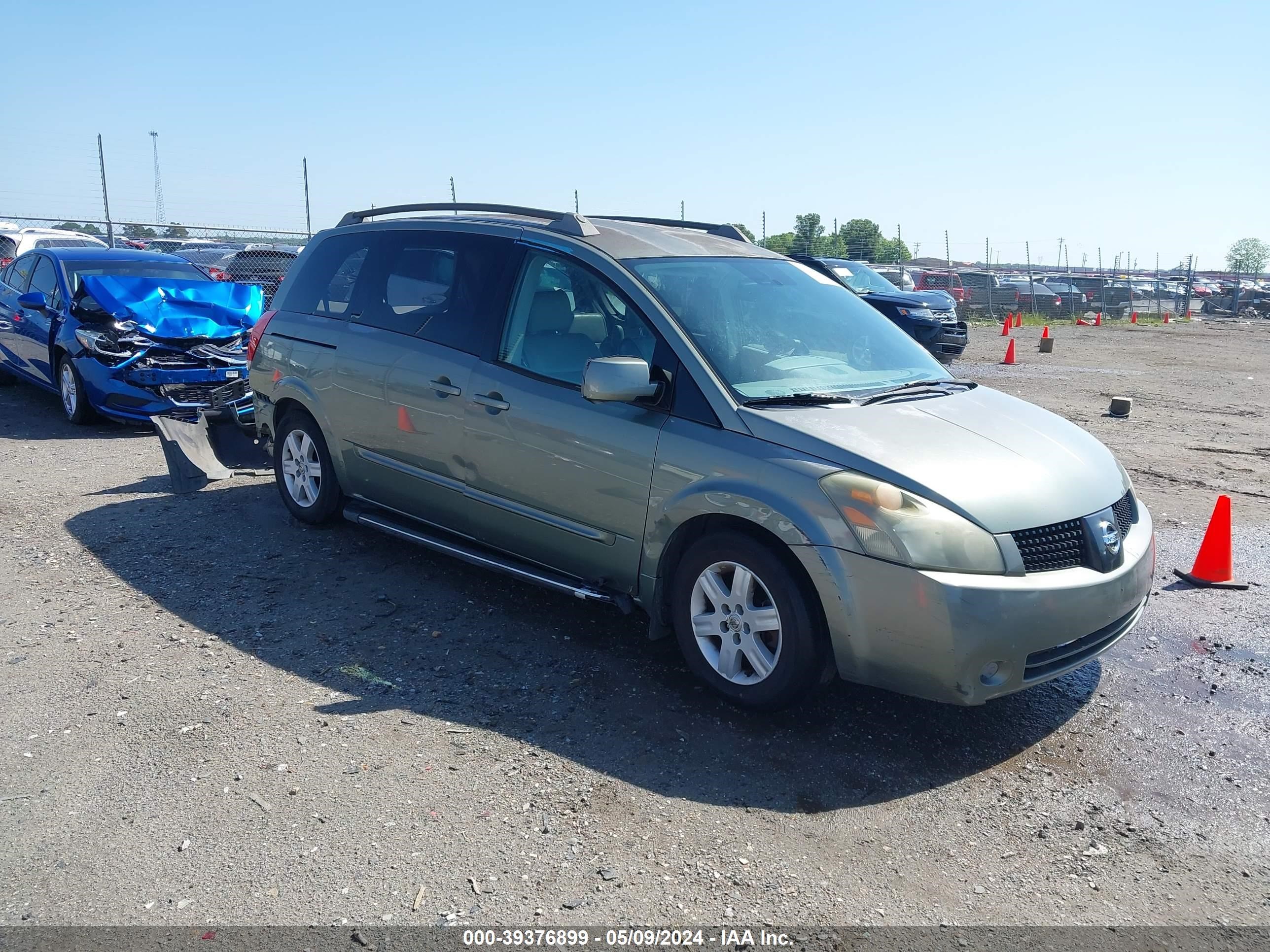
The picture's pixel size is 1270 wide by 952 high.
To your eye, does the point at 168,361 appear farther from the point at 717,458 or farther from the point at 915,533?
the point at 915,533

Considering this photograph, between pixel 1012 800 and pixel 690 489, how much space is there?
5.33 feet

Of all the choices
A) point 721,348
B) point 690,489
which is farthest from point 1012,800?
point 721,348

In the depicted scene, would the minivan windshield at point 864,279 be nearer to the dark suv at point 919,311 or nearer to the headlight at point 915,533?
the dark suv at point 919,311

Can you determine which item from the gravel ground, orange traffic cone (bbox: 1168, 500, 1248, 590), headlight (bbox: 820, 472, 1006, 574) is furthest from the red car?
headlight (bbox: 820, 472, 1006, 574)

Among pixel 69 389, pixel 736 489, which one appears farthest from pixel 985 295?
pixel 736 489

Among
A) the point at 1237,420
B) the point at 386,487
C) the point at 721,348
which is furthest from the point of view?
the point at 1237,420

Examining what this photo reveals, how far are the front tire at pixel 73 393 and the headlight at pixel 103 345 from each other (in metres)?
0.37

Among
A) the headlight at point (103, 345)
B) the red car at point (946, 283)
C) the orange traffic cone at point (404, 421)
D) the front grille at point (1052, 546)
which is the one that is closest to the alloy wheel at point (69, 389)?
the headlight at point (103, 345)

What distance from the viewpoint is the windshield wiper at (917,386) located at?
453cm

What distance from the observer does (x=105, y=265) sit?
10664 mm

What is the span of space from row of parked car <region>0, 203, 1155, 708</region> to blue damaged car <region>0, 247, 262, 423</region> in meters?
3.18

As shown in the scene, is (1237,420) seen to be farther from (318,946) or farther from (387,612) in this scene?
(318,946)

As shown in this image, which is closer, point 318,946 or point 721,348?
point 318,946

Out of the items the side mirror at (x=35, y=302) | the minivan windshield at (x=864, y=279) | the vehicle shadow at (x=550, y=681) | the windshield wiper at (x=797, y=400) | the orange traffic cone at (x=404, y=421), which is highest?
the minivan windshield at (x=864, y=279)
